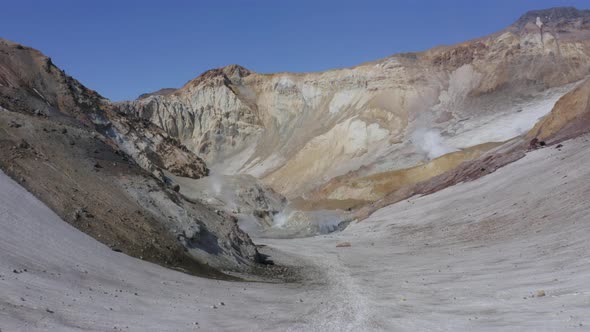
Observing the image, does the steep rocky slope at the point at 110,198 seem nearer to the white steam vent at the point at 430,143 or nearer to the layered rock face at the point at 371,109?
the layered rock face at the point at 371,109

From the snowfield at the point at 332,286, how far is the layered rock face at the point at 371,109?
4003cm

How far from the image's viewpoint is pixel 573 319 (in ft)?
37.0

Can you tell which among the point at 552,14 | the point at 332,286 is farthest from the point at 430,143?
the point at 552,14

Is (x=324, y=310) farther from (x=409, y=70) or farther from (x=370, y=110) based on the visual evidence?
(x=409, y=70)

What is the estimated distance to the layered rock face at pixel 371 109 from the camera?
7762 cm

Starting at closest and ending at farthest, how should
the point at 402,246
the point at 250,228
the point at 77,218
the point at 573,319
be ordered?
1. the point at 573,319
2. the point at 77,218
3. the point at 402,246
4. the point at 250,228

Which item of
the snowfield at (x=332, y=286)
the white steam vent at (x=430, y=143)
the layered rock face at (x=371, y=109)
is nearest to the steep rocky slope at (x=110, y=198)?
the snowfield at (x=332, y=286)

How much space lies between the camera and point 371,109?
310ft

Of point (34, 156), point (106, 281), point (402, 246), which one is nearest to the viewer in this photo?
point (106, 281)

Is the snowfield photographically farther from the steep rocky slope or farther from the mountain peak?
the mountain peak

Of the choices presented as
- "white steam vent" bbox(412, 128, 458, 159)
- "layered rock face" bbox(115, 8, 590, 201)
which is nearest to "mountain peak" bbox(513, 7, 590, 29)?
"layered rock face" bbox(115, 8, 590, 201)

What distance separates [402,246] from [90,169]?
1663 centimetres

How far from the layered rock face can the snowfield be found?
40032mm

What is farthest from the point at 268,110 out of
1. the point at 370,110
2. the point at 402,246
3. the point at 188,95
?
the point at 402,246
